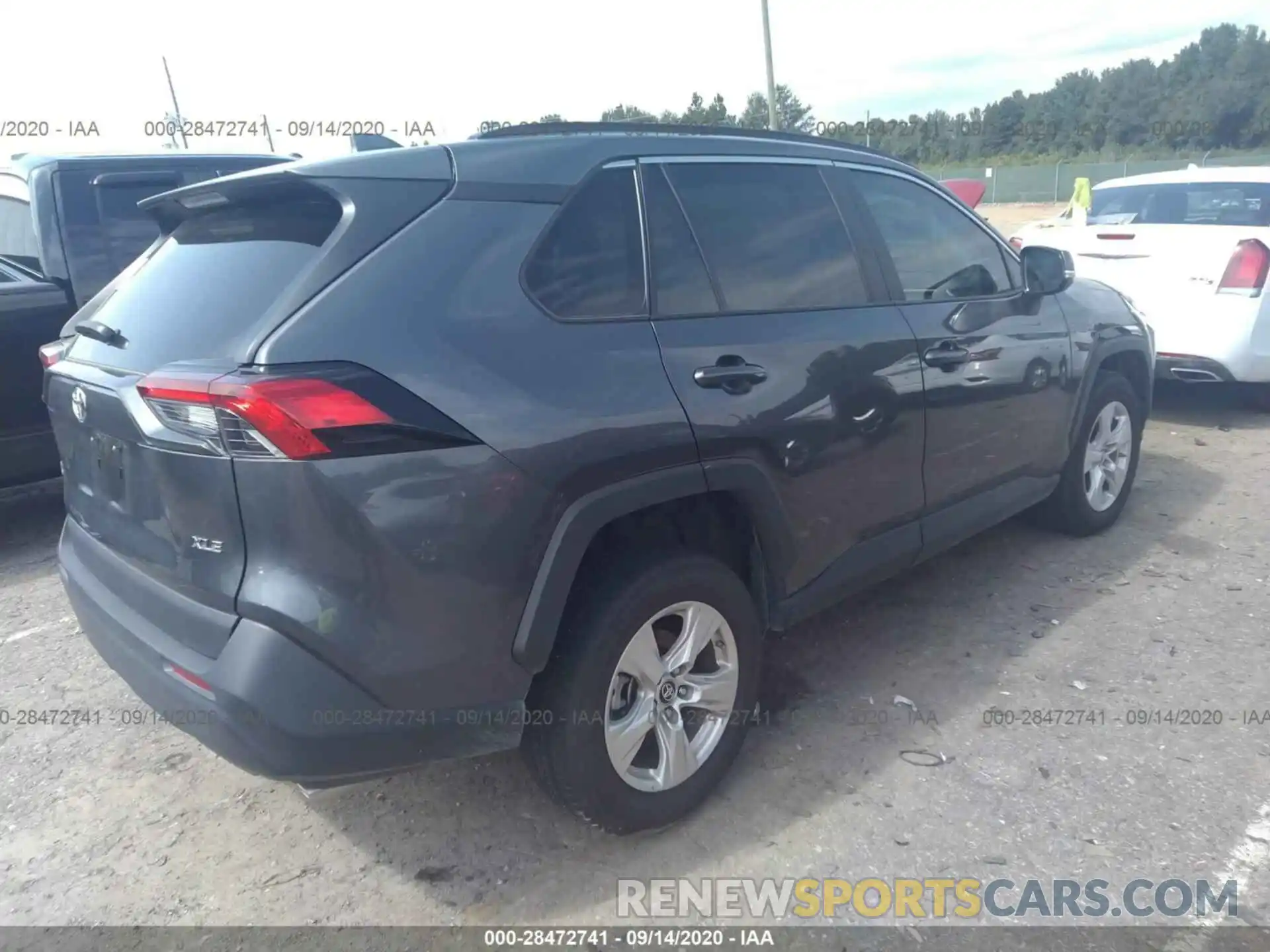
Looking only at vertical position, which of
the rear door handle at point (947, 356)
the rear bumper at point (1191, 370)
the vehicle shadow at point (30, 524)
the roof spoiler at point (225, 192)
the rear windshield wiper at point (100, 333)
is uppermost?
the roof spoiler at point (225, 192)

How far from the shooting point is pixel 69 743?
3240mm

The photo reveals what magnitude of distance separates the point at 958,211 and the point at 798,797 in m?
2.42

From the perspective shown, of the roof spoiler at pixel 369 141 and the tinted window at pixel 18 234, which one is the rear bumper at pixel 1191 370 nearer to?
the roof spoiler at pixel 369 141

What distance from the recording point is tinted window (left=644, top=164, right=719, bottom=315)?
8.74 ft

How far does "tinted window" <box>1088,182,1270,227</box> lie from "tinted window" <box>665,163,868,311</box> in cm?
477

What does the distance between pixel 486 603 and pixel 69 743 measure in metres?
1.99

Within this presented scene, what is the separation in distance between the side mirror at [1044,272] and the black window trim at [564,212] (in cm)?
209

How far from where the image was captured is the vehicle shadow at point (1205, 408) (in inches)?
269

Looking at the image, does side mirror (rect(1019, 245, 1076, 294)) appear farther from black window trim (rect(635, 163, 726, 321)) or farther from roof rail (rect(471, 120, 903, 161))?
black window trim (rect(635, 163, 726, 321))

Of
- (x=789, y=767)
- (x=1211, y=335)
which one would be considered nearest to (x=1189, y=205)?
(x=1211, y=335)

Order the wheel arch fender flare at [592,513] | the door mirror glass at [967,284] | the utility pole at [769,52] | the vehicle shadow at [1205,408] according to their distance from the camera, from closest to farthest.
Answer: the wheel arch fender flare at [592,513]
the door mirror glass at [967,284]
the vehicle shadow at [1205,408]
the utility pole at [769,52]

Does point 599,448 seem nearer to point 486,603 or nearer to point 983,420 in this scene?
point 486,603

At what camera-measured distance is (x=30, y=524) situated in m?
5.43

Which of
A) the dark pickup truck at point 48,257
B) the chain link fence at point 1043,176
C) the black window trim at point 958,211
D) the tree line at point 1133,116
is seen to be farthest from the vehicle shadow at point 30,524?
the tree line at point 1133,116
